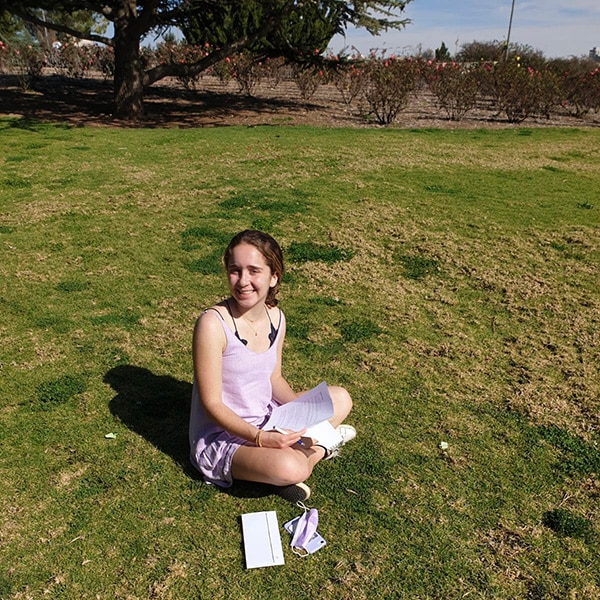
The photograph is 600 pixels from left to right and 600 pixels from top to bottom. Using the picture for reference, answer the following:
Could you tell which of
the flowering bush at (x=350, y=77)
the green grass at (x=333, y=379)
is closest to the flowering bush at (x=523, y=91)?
the flowering bush at (x=350, y=77)

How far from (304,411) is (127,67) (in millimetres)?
12081

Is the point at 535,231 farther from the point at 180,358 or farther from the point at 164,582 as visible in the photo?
the point at 164,582

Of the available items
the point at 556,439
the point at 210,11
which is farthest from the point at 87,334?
the point at 210,11

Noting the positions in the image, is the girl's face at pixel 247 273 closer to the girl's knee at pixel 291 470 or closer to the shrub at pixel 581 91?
the girl's knee at pixel 291 470

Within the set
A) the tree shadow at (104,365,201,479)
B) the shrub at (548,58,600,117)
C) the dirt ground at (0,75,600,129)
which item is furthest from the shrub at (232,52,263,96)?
the tree shadow at (104,365,201,479)

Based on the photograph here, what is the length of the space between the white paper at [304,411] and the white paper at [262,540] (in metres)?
0.38

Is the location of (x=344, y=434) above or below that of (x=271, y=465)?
Answer: below

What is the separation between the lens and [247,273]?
248cm

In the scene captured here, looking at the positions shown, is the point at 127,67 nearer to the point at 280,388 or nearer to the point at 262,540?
the point at 280,388

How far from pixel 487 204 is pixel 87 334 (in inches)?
196

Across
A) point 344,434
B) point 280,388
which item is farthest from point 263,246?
point 344,434

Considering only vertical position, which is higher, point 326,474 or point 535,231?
point 535,231

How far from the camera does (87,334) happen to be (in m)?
3.94

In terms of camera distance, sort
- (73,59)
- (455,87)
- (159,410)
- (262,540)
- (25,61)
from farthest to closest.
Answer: (73,59), (25,61), (455,87), (159,410), (262,540)
